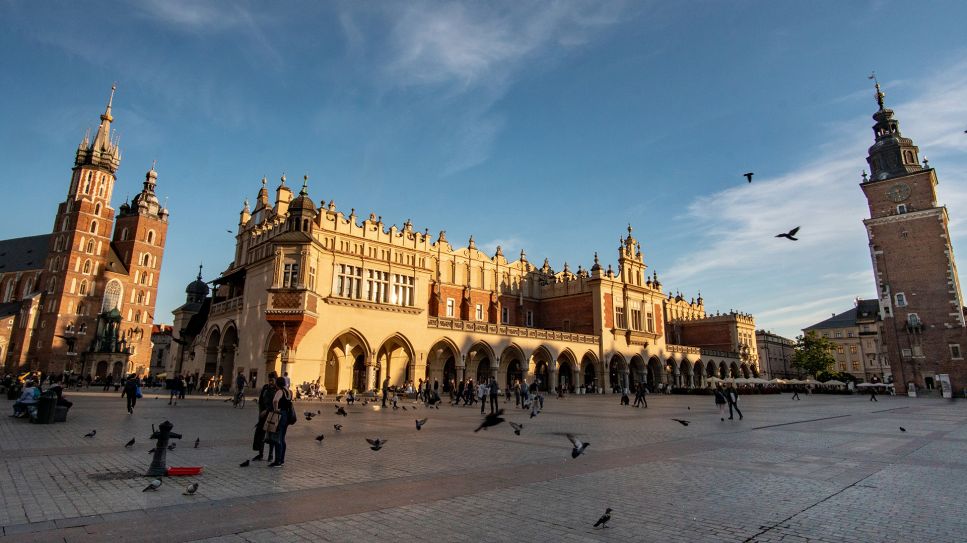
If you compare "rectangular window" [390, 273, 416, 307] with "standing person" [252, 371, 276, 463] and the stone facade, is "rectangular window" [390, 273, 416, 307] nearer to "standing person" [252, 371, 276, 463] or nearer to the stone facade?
"standing person" [252, 371, 276, 463]

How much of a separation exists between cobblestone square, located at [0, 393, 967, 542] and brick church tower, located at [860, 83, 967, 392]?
50478 mm

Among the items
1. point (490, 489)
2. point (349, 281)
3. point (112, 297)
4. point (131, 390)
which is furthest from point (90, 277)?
point (490, 489)

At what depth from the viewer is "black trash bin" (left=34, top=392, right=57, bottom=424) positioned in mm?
14648

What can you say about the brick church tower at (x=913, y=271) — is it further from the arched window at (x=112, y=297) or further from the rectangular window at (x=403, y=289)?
the arched window at (x=112, y=297)

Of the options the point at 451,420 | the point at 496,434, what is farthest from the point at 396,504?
the point at 451,420

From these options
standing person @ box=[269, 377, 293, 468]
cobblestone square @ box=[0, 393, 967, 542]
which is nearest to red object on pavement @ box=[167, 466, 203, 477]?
cobblestone square @ box=[0, 393, 967, 542]

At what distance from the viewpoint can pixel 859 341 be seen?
295ft

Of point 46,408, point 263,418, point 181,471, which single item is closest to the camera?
point 181,471

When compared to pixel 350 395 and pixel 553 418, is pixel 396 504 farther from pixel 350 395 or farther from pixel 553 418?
pixel 350 395

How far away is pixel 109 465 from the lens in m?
8.83

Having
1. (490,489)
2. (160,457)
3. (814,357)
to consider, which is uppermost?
(814,357)

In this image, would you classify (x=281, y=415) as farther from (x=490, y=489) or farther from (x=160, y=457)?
(x=490, y=489)

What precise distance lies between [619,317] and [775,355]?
64329 mm

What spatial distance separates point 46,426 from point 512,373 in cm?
3661
